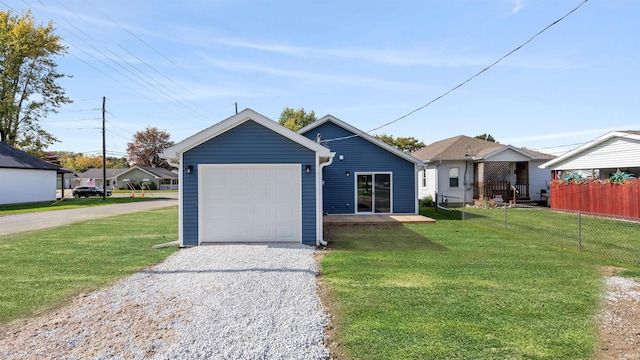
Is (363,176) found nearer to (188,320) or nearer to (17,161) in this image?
(188,320)

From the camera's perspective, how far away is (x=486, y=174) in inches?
806

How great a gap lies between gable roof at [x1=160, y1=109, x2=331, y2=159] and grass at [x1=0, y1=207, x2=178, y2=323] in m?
2.52

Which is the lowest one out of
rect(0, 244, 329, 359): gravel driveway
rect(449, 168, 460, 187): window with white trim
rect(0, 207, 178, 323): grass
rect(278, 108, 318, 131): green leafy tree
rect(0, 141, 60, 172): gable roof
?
rect(0, 244, 329, 359): gravel driveway

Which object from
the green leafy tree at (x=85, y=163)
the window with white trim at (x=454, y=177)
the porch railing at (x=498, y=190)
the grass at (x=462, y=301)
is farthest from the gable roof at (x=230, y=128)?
the green leafy tree at (x=85, y=163)

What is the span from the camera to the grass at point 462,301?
3.60 meters

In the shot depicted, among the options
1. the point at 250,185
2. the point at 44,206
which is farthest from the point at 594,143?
the point at 44,206

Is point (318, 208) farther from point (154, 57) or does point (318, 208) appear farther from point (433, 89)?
point (154, 57)

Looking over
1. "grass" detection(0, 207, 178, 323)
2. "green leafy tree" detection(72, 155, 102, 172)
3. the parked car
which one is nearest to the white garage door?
"grass" detection(0, 207, 178, 323)

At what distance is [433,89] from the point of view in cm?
1216

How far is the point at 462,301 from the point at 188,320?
3.64 metres

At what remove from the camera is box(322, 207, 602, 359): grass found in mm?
3604

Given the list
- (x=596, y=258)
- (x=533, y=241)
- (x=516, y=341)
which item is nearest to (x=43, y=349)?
(x=516, y=341)

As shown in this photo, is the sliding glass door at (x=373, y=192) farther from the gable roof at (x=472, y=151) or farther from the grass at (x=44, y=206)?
the grass at (x=44, y=206)

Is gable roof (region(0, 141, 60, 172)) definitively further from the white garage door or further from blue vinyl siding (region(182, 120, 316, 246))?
the white garage door
